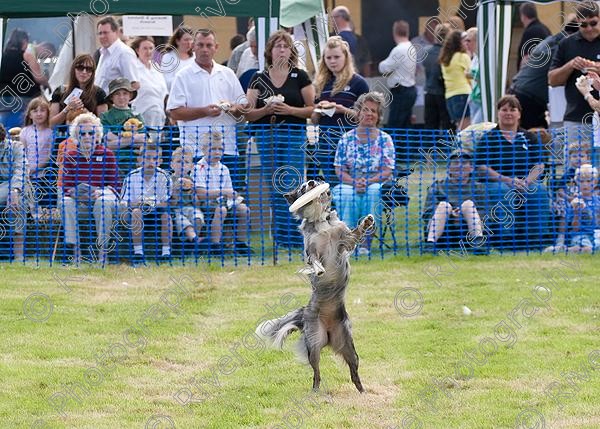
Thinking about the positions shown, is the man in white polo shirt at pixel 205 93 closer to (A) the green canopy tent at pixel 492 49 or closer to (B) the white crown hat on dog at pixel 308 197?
(A) the green canopy tent at pixel 492 49

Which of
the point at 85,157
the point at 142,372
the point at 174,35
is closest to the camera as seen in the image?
the point at 142,372

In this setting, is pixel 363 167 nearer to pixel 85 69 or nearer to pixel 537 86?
pixel 85 69

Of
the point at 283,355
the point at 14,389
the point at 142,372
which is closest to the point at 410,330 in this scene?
the point at 283,355

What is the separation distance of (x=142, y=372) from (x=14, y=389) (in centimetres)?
96

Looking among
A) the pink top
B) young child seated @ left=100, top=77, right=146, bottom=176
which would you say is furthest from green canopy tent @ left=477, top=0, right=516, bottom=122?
the pink top

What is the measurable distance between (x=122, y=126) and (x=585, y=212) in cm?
521

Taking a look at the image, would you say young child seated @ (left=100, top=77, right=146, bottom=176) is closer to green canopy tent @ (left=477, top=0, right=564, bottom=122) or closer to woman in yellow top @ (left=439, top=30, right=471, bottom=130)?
green canopy tent @ (left=477, top=0, right=564, bottom=122)

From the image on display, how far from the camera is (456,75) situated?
17891 mm

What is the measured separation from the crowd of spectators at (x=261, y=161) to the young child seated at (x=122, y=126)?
0.02 meters

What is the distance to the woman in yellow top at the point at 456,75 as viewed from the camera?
17.7 metres

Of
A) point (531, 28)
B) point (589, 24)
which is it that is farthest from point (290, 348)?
point (531, 28)

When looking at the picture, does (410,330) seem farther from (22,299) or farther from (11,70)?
(11,70)

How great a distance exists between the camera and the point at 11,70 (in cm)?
1514

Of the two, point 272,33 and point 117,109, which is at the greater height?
point 272,33
